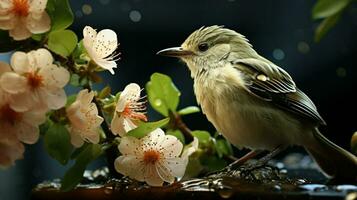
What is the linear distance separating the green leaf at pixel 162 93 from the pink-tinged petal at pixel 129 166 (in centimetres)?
22

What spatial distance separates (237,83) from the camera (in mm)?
790

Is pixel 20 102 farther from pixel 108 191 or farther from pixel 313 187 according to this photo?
pixel 313 187

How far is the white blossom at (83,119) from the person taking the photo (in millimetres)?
637

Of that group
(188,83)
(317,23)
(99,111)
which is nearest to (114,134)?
(99,111)

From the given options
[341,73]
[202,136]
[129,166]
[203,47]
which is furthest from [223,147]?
[341,73]

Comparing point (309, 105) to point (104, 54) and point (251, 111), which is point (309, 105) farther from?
point (104, 54)


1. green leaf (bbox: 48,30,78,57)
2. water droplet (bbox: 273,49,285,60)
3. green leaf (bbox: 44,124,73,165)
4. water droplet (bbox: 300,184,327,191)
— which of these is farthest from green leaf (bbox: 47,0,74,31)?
water droplet (bbox: 273,49,285,60)

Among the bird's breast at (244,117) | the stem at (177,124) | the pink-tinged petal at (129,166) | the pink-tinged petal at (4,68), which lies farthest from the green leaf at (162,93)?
the pink-tinged petal at (4,68)

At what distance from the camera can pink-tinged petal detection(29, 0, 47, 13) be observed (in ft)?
2.06

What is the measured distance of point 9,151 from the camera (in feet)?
2.05

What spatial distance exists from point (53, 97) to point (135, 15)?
790 millimetres

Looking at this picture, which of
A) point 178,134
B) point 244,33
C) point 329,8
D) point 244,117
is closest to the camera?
point 329,8

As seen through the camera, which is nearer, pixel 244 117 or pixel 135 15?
pixel 244 117

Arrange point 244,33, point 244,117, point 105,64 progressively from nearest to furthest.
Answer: point 105,64
point 244,117
point 244,33
